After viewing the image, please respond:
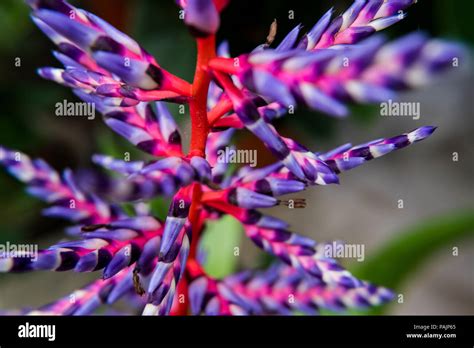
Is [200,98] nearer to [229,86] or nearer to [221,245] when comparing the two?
[229,86]

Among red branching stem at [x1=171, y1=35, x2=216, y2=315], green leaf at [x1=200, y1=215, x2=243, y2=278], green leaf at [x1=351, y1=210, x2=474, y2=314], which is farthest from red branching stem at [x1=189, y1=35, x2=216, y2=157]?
green leaf at [x1=351, y1=210, x2=474, y2=314]

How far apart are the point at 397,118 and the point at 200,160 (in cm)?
154

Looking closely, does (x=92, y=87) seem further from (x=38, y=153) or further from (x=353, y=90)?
(x=38, y=153)

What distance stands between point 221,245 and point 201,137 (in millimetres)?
527

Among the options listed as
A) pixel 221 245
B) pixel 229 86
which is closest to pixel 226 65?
pixel 229 86

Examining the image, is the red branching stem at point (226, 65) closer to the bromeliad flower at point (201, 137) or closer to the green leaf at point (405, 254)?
the bromeliad flower at point (201, 137)

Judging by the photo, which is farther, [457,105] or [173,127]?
[457,105]

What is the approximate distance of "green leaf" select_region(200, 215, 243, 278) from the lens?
0.94 meters

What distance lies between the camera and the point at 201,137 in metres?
0.45

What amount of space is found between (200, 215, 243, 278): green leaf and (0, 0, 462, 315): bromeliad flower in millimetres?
342

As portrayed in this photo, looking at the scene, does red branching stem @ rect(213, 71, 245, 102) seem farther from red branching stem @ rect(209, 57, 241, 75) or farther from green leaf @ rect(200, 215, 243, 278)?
green leaf @ rect(200, 215, 243, 278)

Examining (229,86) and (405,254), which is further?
(405,254)
